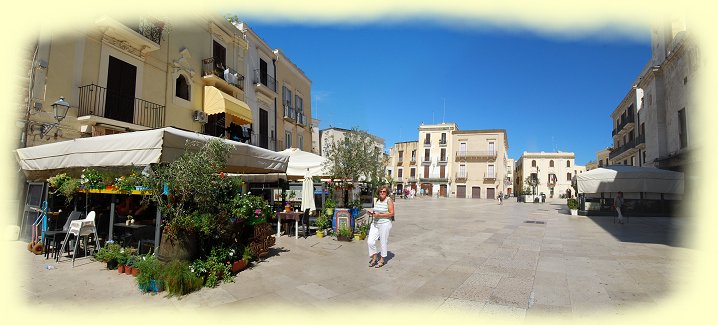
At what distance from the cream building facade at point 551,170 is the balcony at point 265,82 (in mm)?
59253

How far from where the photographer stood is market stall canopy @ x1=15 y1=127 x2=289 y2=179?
4.84m

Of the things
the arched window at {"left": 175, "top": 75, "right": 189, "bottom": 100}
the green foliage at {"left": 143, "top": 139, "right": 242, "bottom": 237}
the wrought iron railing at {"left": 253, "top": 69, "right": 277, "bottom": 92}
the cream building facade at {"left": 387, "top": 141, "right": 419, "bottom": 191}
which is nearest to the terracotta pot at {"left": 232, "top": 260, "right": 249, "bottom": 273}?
the green foliage at {"left": 143, "top": 139, "right": 242, "bottom": 237}

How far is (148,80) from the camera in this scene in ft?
40.5

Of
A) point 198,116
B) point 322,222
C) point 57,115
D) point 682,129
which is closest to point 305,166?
point 322,222

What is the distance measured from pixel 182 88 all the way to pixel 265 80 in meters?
5.98

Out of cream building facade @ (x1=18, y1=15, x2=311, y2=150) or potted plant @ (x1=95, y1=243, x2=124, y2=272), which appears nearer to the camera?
potted plant @ (x1=95, y1=243, x2=124, y2=272)

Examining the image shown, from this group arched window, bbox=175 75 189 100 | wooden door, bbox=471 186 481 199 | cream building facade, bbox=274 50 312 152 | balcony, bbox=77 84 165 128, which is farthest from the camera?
wooden door, bbox=471 186 481 199

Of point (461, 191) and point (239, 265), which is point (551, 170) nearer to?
point (461, 191)

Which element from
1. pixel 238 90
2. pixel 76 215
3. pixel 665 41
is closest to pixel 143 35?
pixel 238 90

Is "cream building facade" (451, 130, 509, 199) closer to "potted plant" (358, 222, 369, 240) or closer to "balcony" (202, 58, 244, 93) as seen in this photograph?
"balcony" (202, 58, 244, 93)

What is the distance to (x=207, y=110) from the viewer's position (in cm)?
1485

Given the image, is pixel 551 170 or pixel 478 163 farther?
pixel 551 170

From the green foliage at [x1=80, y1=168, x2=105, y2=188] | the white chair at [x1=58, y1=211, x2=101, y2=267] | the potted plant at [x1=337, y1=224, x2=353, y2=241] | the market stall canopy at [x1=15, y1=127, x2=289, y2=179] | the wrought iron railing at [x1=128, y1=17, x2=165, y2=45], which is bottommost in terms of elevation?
the potted plant at [x1=337, y1=224, x2=353, y2=241]

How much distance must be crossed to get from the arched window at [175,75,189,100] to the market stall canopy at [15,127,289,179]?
23.0ft
